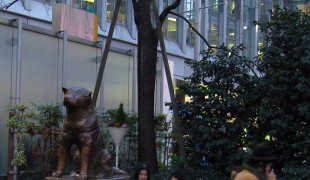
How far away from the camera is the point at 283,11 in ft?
44.3

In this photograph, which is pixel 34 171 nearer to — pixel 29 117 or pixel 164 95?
pixel 29 117

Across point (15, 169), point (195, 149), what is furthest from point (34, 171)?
point (195, 149)

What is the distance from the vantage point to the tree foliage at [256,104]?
1269cm

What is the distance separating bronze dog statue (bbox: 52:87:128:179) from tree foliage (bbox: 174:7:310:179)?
411cm

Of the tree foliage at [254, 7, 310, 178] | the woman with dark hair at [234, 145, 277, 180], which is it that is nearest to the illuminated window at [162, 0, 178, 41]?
the tree foliage at [254, 7, 310, 178]

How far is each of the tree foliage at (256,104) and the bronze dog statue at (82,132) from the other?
4.11m

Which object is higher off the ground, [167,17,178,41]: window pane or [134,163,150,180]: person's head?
[167,17,178,41]: window pane

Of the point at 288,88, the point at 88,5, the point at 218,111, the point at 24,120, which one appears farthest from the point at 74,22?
the point at 288,88

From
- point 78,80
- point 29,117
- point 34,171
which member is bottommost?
point 34,171

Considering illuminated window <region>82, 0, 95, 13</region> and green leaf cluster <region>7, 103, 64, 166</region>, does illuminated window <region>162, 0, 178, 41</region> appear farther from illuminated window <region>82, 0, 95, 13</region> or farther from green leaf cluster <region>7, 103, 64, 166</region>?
green leaf cluster <region>7, 103, 64, 166</region>

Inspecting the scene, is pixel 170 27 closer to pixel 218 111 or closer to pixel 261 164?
pixel 218 111

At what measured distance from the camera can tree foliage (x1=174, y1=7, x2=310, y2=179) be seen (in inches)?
500

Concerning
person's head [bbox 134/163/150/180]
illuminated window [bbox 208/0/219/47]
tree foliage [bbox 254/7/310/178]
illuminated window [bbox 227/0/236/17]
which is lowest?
person's head [bbox 134/163/150/180]

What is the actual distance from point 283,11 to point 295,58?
4.10ft
